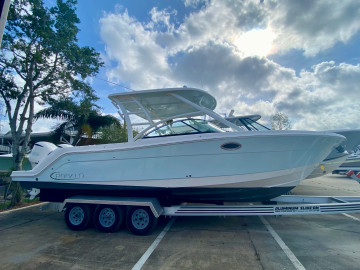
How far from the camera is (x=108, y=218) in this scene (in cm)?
479

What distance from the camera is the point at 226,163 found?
13.8 ft

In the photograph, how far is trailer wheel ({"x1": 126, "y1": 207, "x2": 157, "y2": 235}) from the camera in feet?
14.7

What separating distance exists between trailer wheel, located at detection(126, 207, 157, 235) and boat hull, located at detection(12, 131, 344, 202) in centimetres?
38

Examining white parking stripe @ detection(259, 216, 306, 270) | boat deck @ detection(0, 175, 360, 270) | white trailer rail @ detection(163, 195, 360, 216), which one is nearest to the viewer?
white parking stripe @ detection(259, 216, 306, 270)

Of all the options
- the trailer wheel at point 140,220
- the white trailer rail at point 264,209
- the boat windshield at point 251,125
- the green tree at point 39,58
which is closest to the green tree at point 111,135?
the green tree at point 39,58

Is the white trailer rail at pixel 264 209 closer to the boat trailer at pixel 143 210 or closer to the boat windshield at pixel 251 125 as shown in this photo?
the boat trailer at pixel 143 210

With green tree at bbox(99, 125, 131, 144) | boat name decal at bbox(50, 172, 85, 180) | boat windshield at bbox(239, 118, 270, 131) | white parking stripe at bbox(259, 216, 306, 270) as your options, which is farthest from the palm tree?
white parking stripe at bbox(259, 216, 306, 270)

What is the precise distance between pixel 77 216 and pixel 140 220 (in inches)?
63.7

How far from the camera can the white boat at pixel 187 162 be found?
4.19 metres

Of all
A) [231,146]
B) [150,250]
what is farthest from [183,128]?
[150,250]

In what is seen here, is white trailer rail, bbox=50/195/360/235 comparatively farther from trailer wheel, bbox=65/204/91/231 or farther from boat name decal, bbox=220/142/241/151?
boat name decal, bbox=220/142/241/151

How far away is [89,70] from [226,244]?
7473 mm

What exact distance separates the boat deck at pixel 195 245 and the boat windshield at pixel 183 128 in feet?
7.37

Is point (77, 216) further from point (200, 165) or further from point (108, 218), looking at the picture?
point (200, 165)
